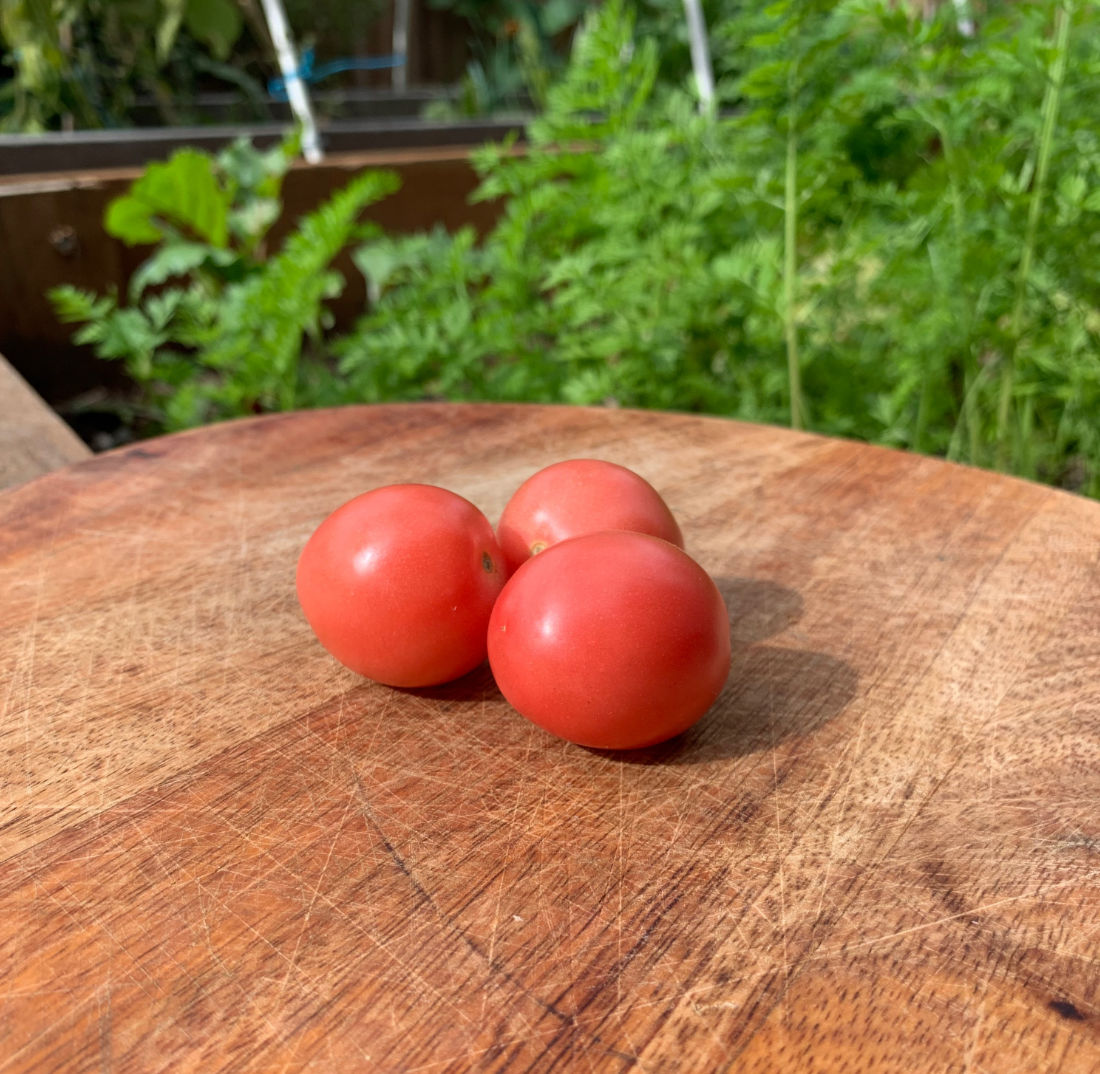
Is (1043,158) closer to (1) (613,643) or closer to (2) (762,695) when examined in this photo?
(2) (762,695)

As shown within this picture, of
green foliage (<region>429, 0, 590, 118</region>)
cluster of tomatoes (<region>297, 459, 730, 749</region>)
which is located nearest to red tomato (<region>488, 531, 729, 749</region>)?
cluster of tomatoes (<region>297, 459, 730, 749</region>)

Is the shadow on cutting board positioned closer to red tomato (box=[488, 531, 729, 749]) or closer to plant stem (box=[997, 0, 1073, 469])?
red tomato (box=[488, 531, 729, 749])

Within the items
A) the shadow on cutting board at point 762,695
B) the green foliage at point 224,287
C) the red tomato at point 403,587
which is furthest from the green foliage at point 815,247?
the red tomato at point 403,587

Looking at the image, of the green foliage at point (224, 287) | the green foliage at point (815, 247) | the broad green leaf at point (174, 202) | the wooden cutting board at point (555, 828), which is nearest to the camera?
the wooden cutting board at point (555, 828)

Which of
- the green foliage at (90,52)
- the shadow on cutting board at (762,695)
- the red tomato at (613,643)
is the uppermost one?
the green foliage at (90,52)

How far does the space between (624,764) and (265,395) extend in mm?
2346

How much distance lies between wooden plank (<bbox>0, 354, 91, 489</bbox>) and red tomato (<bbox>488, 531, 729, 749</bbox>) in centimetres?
115

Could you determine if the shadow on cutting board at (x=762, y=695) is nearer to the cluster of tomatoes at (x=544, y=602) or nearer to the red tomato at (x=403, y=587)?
the cluster of tomatoes at (x=544, y=602)

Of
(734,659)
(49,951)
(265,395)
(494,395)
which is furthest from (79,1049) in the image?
(265,395)

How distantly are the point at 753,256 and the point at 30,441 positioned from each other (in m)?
1.37

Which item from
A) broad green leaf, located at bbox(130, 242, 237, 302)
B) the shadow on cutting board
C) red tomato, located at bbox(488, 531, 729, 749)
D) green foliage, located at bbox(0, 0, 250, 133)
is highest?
green foliage, located at bbox(0, 0, 250, 133)

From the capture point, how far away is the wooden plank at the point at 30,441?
1703 mm

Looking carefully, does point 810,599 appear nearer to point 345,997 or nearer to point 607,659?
point 607,659

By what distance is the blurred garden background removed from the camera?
1.86 meters
